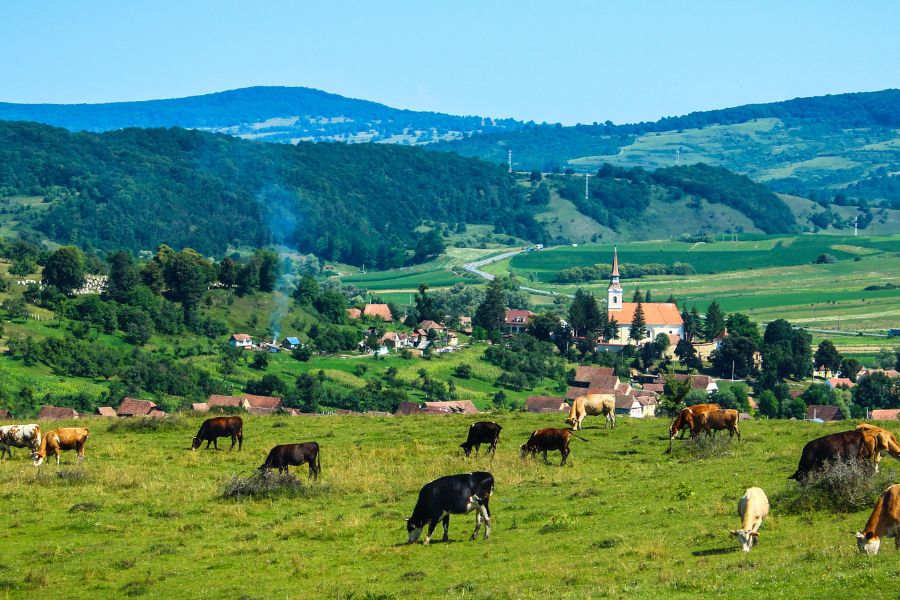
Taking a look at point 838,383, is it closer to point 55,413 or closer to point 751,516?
point 55,413

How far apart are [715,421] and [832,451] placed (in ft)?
28.4

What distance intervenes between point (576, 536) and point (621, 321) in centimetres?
11473

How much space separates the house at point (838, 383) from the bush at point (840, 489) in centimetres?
7978

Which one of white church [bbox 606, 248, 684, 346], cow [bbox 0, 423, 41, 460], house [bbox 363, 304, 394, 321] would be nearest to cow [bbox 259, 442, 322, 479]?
cow [bbox 0, 423, 41, 460]

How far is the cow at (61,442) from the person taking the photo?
3069 cm

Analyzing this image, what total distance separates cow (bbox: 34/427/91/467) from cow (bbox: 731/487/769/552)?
688 inches

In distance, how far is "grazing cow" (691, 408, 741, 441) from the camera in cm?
3189

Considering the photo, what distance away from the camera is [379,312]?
13150 cm

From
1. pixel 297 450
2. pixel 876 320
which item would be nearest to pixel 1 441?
pixel 297 450

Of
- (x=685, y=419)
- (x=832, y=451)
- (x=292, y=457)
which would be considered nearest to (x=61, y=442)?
(x=292, y=457)

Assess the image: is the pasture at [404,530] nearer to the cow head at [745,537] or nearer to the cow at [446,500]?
the cow head at [745,537]

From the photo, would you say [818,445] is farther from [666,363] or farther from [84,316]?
[666,363]

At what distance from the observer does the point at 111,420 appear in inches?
1617

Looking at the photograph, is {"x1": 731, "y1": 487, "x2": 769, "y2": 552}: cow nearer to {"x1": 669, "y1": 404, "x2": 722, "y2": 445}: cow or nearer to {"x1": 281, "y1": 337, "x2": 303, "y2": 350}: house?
{"x1": 669, "y1": 404, "x2": 722, "y2": 445}: cow
